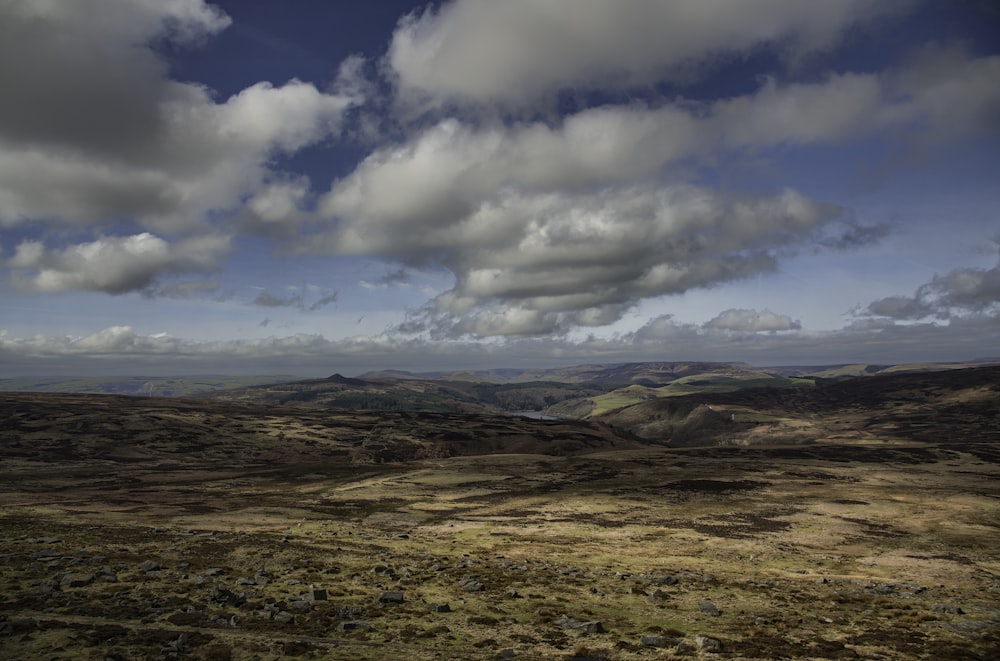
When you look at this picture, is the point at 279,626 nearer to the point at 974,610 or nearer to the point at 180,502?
the point at 974,610

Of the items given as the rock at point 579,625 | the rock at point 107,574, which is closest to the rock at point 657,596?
the rock at point 579,625

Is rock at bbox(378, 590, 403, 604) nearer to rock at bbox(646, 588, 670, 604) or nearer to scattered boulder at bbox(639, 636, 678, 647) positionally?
scattered boulder at bbox(639, 636, 678, 647)

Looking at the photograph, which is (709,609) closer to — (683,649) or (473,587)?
(683,649)

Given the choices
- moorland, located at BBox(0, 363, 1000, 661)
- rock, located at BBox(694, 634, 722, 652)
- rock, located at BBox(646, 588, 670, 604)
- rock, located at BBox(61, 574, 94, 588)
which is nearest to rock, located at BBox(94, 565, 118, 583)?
moorland, located at BBox(0, 363, 1000, 661)

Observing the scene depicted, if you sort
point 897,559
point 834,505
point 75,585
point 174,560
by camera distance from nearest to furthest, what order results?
point 75,585 → point 174,560 → point 897,559 → point 834,505

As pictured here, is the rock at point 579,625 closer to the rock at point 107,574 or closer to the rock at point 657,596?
the rock at point 657,596

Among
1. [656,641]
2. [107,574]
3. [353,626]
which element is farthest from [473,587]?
[107,574]

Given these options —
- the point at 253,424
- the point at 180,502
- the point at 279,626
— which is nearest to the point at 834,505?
the point at 279,626
